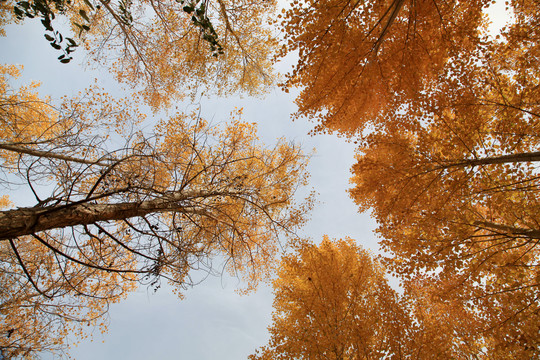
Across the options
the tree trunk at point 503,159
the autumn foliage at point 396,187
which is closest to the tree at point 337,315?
the autumn foliage at point 396,187

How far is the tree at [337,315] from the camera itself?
3.95m

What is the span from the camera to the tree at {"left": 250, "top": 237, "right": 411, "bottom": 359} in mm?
3954

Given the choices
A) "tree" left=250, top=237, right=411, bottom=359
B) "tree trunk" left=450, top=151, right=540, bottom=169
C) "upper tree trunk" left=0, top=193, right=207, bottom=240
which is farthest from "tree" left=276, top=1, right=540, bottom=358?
"upper tree trunk" left=0, top=193, right=207, bottom=240

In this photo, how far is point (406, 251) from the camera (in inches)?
156

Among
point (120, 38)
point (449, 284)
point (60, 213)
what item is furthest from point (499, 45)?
point (120, 38)

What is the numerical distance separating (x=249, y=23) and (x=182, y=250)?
19.4ft

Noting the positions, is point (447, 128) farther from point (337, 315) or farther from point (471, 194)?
point (337, 315)

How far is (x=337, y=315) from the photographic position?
14.8 feet

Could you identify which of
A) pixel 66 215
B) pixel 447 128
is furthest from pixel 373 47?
pixel 66 215

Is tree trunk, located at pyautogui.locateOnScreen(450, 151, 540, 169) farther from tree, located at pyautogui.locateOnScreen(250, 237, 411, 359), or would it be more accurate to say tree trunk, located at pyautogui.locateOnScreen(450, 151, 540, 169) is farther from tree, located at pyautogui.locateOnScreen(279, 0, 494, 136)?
tree, located at pyautogui.locateOnScreen(250, 237, 411, 359)

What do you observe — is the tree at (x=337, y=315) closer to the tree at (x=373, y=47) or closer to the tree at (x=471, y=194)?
the tree at (x=471, y=194)

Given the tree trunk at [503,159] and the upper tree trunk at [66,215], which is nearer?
the upper tree trunk at [66,215]

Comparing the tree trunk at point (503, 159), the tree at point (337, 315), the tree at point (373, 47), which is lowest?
the tree at point (337, 315)

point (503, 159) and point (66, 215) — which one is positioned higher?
point (503, 159)
